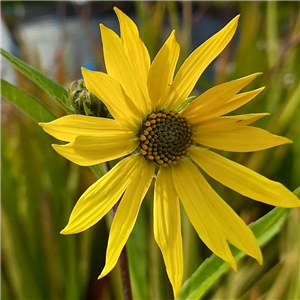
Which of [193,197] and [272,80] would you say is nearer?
[193,197]

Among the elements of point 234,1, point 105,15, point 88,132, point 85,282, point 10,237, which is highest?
point 105,15

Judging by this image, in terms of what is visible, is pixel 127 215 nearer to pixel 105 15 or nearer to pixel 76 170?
pixel 76 170

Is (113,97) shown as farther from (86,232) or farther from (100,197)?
(86,232)

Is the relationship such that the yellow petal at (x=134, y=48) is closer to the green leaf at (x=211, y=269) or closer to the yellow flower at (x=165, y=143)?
the yellow flower at (x=165, y=143)

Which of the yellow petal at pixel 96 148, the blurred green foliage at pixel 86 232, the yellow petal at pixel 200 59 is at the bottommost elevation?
the blurred green foliage at pixel 86 232

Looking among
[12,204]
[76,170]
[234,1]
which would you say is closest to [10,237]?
[12,204]

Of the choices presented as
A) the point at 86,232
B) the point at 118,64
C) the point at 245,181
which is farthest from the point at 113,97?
the point at 86,232

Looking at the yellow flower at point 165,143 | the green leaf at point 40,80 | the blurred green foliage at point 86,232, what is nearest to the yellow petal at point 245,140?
the yellow flower at point 165,143
